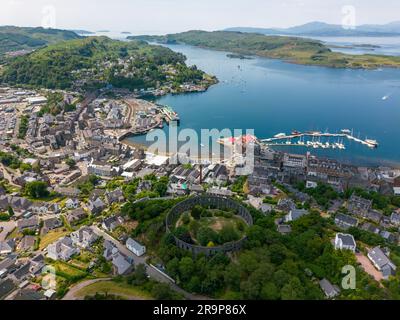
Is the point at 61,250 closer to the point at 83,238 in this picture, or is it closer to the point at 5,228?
the point at 83,238

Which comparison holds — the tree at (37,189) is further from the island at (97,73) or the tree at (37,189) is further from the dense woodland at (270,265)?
the island at (97,73)

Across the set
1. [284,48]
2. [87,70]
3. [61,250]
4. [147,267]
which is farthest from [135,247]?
[284,48]

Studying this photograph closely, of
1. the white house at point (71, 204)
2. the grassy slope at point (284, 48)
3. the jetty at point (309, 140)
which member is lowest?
the white house at point (71, 204)

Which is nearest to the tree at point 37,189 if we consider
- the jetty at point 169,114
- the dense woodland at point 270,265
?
the dense woodland at point 270,265

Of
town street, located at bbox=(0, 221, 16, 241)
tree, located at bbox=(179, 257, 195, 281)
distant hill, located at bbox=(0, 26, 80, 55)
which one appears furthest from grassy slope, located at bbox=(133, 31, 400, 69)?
town street, located at bbox=(0, 221, 16, 241)

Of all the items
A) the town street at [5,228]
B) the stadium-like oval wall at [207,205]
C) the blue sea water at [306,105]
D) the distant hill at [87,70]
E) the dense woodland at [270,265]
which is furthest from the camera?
the distant hill at [87,70]

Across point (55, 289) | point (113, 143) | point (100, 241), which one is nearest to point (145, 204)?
point (100, 241)

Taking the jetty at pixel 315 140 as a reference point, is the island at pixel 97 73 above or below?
above
